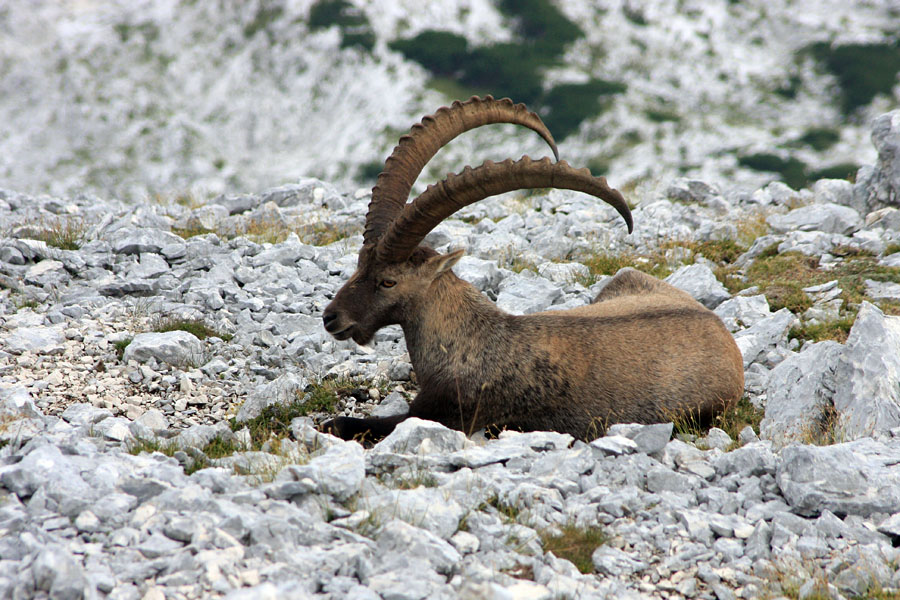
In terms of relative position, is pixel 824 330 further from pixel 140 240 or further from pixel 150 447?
pixel 140 240

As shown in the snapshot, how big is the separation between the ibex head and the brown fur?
0.02 meters

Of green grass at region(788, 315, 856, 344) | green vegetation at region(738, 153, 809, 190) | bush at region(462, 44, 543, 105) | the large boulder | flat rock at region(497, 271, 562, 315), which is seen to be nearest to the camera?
green grass at region(788, 315, 856, 344)

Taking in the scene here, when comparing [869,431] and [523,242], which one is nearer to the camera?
[869,431]

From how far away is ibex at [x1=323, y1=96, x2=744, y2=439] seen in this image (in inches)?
290

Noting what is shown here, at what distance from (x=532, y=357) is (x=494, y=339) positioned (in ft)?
1.47

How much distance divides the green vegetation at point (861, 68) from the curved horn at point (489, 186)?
16121 centimetres

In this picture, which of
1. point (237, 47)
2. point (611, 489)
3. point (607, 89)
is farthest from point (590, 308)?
point (237, 47)

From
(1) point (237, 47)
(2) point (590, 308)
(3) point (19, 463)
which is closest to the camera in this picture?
(3) point (19, 463)

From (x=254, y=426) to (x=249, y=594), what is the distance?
4211 millimetres

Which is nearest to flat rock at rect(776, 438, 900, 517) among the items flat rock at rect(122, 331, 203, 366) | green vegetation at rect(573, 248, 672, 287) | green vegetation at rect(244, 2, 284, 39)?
flat rock at rect(122, 331, 203, 366)

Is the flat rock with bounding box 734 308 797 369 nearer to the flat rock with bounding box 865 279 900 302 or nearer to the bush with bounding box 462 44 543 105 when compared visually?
the flat rock with bounding box 865 279 900 302

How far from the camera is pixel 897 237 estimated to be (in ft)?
41.6

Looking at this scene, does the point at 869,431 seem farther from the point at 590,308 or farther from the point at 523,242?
the point at 523,242

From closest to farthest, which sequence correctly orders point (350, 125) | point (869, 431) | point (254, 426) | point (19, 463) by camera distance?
point (19, 463) → point (869, 431) → point (254, 426) → point (350, 125)
